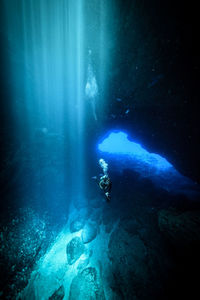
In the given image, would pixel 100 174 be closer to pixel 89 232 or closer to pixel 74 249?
pixel 89 232

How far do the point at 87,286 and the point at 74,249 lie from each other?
176cm

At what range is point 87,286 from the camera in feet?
15.9

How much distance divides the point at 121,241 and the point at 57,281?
347 centimetres

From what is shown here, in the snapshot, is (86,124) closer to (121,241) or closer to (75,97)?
(75,97)

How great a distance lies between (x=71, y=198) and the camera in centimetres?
976

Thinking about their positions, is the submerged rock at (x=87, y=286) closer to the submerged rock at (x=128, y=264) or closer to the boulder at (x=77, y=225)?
the submerged rock at (x=128, y=264)

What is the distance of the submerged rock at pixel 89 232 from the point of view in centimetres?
671

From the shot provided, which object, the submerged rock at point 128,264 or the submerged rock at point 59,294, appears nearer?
the submerged rock at point 128,264

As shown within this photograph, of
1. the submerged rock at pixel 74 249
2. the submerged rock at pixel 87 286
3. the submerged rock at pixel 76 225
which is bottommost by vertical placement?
the submerged rock at pixel 87 286

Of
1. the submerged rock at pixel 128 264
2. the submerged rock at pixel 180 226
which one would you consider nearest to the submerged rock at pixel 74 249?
the submerged rock at pixel 128 264

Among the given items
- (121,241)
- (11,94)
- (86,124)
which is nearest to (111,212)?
(121,241)

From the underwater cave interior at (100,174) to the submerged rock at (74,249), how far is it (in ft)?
0.15

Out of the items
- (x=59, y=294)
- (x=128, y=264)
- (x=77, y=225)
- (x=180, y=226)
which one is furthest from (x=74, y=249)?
(x=180, y=226)

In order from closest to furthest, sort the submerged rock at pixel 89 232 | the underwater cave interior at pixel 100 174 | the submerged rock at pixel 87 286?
the underwater cave interior at pixel 100 174
the submerged rock at pixel 87 286
the submerged rock at pixel 89 232
